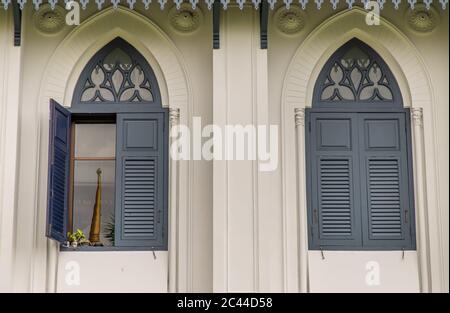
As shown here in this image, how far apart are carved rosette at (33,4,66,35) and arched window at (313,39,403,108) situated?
3.54 metres

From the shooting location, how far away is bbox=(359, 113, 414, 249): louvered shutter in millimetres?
15055

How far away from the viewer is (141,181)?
15.2 metres

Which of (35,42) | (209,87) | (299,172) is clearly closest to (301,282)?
(299,172)

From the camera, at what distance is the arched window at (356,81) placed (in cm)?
1552

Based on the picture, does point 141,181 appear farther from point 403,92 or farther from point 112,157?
point 403,92

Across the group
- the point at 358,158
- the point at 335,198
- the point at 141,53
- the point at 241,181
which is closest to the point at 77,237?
the point at 241,181

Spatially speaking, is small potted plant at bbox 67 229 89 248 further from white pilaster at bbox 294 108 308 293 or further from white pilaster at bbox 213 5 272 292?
white pilaster at bbox 294 108 308 293

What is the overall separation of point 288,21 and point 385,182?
8.22ft

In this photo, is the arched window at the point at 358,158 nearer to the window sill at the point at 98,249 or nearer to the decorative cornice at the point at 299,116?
the decorative cornice at the point at 299,116

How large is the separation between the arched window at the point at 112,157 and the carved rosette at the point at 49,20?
653mm
